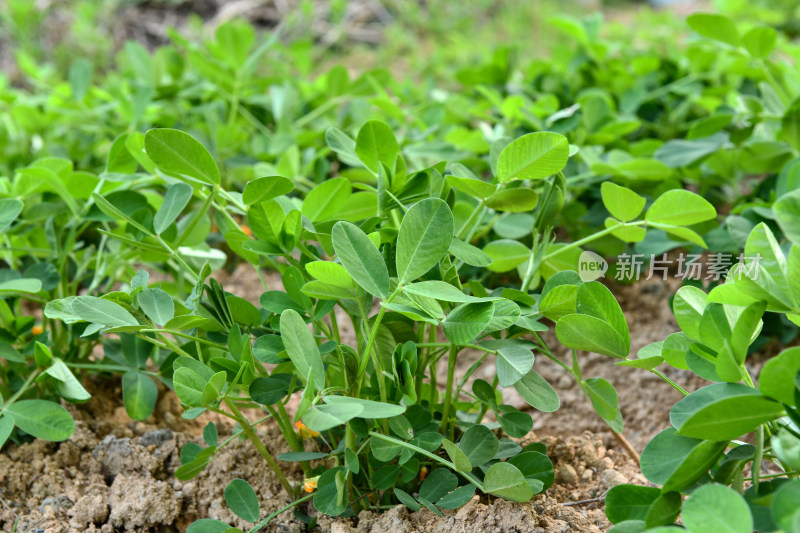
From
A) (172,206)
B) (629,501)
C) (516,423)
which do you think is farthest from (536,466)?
(172,206)

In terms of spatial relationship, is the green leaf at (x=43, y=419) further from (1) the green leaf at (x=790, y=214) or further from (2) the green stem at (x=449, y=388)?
(1) the green leaf at (x=790, y=214)

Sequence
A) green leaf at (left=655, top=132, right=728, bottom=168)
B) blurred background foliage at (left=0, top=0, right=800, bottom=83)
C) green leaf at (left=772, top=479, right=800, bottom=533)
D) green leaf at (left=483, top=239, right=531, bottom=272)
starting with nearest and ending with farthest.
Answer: green leaf at (left=772, top=479, right=800, bottom=533) → green leaf at (left=483, top=239, right=531, bottom=272) → green leaf at (left=655, top=132, right=728, bottom=168) → blurred background foliage at (left=0, top=0, right=800, bottom=83)

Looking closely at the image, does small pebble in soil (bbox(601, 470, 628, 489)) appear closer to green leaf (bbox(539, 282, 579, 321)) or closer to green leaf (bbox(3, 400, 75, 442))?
green leaf (bbox(539, 282, 579, 321))

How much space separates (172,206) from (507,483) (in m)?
0.57

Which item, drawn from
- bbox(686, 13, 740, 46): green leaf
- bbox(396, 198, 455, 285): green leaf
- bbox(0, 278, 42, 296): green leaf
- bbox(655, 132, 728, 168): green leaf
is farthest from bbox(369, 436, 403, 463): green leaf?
bbox(686, 13, 740, 46): green leaf

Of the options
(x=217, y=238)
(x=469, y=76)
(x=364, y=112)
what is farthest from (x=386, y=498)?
(x=469, y=76)

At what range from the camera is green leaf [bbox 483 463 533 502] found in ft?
2.55

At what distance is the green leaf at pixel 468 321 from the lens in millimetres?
737

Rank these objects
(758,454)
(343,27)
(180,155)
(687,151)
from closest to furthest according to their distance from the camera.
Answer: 1. (758,454)
2. (180,155)
3. (687,151)
4. (343,27)

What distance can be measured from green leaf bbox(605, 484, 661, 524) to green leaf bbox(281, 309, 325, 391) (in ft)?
1.09

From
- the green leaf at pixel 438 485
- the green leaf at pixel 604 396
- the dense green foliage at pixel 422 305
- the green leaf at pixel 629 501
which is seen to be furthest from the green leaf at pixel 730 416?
the green leaf at pixel 438 485

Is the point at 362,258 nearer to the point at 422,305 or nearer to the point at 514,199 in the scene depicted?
the point at 422,305

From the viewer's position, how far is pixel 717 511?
0.59 metres

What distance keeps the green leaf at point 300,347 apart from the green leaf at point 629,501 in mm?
331
